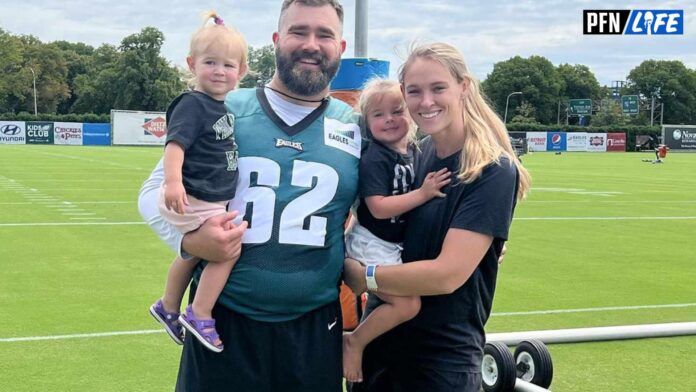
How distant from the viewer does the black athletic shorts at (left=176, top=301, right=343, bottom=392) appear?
2.91m

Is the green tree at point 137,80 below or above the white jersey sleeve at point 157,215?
above

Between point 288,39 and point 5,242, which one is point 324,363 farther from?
point 5,242

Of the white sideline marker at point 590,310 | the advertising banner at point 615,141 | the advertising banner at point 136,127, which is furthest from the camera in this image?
the advertising banner at point 615,141

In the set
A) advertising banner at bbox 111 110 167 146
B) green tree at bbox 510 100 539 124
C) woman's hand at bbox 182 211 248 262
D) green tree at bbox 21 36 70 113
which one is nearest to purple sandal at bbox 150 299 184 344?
woman's hand at bbox 182 211 248 262

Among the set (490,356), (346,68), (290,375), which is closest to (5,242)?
(346,68)

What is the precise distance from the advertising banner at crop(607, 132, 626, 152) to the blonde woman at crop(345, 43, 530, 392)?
6726cm

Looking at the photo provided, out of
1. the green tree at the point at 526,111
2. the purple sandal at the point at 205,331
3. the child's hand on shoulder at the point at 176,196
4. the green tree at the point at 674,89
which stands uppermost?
the green tree at the point at 674,89

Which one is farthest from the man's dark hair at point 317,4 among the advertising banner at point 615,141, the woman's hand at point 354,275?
the advertising banner at point 615,141

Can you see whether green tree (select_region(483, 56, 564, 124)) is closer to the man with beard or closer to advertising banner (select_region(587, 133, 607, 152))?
advertising banner (select_region(587, 133, 607, 152))

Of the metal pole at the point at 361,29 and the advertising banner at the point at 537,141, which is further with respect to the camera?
the advertising banner at the point at 537,141

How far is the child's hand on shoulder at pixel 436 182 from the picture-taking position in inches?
109

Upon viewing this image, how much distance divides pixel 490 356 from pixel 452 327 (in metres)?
2.13

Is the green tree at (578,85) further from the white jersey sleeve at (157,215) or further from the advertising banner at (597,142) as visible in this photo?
the white jersey sleeve at (157,215)

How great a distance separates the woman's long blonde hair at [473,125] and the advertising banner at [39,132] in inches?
2182
